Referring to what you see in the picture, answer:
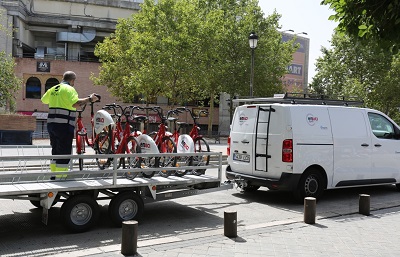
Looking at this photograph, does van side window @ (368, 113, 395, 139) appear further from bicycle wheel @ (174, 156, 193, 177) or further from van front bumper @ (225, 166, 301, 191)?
bicycle wheel @ (174, 156, 193, 177)

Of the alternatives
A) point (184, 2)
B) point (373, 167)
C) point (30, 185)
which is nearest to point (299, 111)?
point (373, 167)

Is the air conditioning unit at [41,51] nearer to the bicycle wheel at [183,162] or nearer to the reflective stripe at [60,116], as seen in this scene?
the bicycle wheel at [183,162]

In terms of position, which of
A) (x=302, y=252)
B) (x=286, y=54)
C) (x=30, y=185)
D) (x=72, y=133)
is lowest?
(x=302, y=252)

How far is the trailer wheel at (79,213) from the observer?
611cm

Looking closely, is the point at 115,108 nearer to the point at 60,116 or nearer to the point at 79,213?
the point at 60,116

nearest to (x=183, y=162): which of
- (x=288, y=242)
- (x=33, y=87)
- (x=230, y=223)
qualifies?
(x=230, y=223)

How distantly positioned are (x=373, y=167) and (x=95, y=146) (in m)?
5.99

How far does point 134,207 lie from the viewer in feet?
22.1

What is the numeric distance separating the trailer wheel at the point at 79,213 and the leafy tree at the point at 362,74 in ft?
111

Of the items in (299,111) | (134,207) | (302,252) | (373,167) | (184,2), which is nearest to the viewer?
(302,252)

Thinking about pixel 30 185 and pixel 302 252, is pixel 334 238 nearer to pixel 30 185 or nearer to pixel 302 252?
pixel 302 252

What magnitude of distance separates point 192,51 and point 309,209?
25.2 m

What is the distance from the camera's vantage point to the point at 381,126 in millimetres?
10016

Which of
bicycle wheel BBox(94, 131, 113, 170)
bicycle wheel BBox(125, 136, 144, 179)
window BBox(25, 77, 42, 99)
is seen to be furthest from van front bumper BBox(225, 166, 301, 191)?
window BBox(25, 77, 42, 99)
